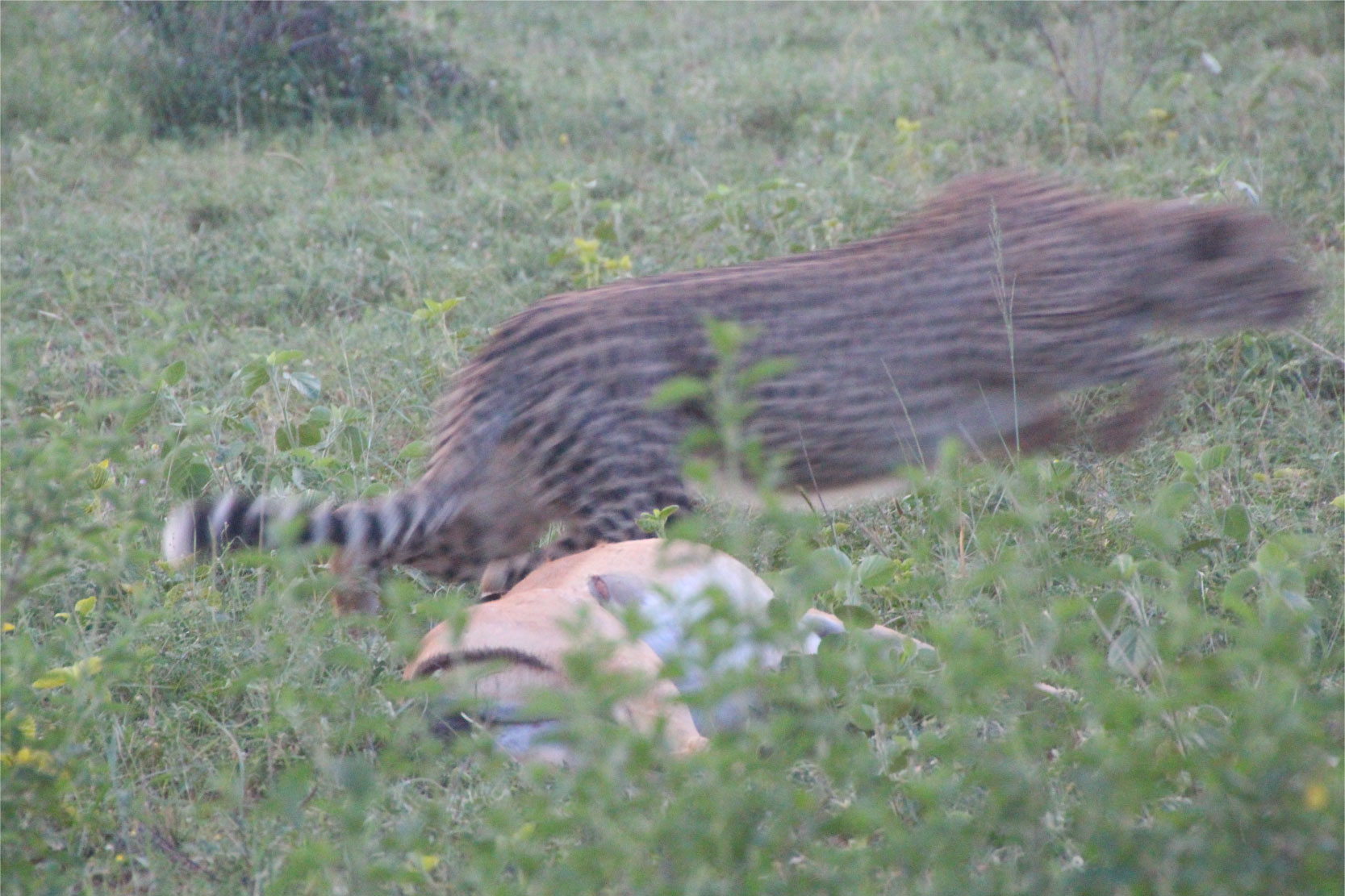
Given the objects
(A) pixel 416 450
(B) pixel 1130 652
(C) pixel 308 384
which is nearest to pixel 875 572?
(B) pixel 1130 652

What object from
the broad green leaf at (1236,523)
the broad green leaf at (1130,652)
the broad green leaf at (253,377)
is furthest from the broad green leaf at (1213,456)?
the broad green leaf at (253,377)

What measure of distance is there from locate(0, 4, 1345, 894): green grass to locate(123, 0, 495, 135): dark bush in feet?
0.74

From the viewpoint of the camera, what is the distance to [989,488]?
389 cm

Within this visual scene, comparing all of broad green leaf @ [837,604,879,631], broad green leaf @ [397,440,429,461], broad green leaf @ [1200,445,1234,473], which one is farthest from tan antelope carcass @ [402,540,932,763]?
broad green leaf @ [1200,445,1234,473]

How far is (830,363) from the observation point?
3637 millimetres

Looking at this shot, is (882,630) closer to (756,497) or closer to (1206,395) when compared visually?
(756,497)

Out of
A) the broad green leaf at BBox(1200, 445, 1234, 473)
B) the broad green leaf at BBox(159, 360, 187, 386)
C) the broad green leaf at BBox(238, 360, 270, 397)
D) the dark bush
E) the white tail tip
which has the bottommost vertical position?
the white tail tip

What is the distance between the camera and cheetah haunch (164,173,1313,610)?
137 inches

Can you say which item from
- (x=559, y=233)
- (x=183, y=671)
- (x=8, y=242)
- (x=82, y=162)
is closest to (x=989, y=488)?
(x=183, y=671)

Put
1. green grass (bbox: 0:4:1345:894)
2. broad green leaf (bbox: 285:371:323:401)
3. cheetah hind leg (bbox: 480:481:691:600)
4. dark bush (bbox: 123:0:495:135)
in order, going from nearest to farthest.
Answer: green grass (bbox: 0:4:1345:894)
cheetah hind leg (bbox: 480:481:691:600)
broad green leaf (bbox: 285:371:323:401)
dark bush (bbox: 123:0:495:135)

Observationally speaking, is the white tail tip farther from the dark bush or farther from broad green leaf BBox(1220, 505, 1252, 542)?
the dark bush

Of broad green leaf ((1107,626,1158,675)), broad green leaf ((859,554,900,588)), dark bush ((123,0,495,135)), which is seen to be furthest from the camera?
dark bush ((123,0,495,135))

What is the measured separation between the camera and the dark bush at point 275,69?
746cm

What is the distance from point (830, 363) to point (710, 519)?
538 millimetres
